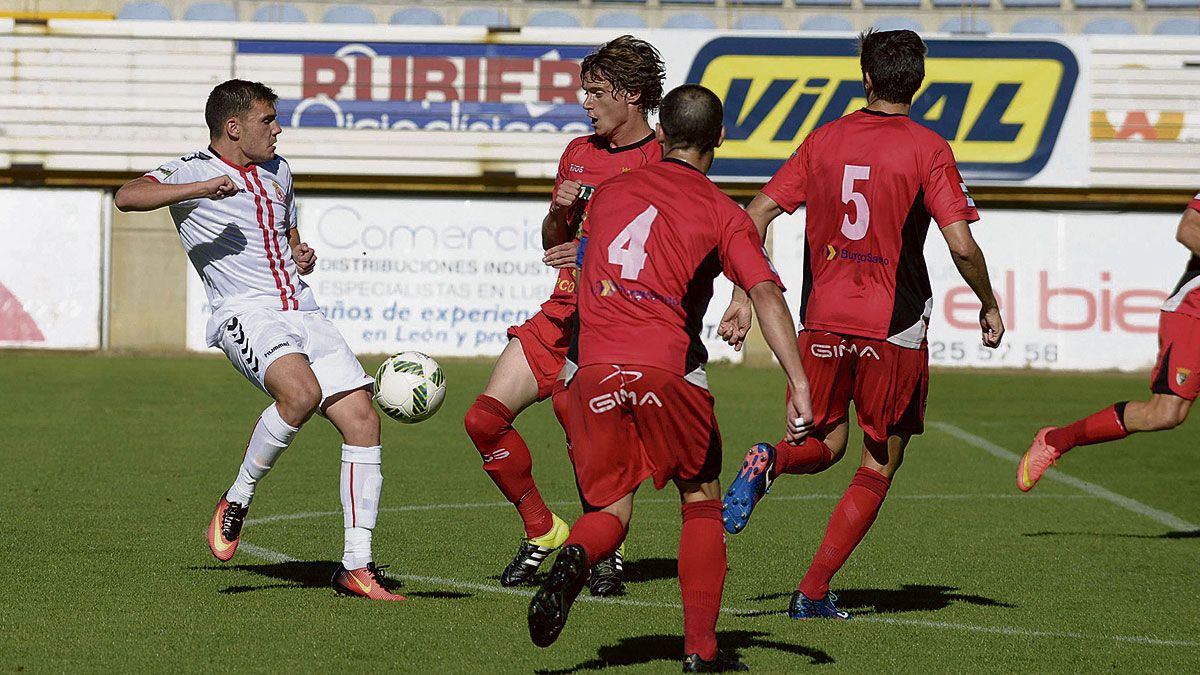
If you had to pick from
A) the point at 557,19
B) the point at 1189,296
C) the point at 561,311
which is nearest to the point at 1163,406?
the point at 1189,296

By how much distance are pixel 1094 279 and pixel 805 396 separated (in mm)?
19510

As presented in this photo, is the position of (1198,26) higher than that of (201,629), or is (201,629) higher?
(1198,26)

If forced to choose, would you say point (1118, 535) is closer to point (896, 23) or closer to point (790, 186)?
point (790, 186)

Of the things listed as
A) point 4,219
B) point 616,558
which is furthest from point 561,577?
point 4,219

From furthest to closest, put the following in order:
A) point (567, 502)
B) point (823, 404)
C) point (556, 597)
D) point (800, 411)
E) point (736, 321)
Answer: point (567, 502)
point (823, 404)
point (736, 321)
point (800, 411)
point (556, 597)

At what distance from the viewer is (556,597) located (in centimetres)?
466

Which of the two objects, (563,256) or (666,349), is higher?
(563,256)

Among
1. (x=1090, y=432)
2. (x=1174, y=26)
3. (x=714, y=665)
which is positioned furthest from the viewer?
(x=1174, y=26)

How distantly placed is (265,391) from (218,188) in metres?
0.91

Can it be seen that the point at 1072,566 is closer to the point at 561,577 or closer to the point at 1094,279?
the point at 561,577

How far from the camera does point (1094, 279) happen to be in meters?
23.3

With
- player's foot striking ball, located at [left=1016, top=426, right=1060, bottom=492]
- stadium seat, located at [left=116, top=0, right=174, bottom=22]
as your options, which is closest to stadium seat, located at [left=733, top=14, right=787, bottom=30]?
stadium seat, located at [left=116, top=0, right=174, bottom=22]

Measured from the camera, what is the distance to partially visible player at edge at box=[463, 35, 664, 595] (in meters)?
6.59

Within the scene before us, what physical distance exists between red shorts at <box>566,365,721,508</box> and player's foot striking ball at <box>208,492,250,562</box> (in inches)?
87.7
